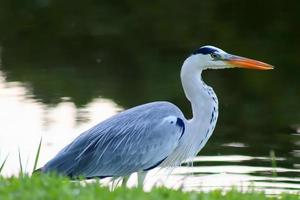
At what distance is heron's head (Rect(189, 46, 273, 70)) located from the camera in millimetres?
8219

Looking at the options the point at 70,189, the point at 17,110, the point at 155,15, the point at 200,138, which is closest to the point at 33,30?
the point at 155,15

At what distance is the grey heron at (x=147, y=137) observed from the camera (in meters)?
7.69

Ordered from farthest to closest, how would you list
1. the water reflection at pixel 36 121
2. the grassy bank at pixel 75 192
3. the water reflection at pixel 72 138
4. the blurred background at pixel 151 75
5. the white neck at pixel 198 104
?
the water reflection at pixel 36 121 → the blurred background at pixel 151 75 → the water reflection at pixel 72 138 → the white neck at pixel 198 104 → the grassy bank at pixel 75 192

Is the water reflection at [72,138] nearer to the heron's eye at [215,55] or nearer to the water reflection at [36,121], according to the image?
the water reflection at [36,121]

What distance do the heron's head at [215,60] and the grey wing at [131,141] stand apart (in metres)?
0.46

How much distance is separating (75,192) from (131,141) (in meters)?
2.24

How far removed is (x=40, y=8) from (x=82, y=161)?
10.3 metres

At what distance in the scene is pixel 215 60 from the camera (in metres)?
8.29

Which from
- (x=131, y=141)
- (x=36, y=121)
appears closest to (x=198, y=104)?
(x=131, y=141)

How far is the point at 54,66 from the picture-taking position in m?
14.5

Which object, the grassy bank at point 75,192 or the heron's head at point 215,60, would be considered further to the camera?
the heron's head at point 215,60

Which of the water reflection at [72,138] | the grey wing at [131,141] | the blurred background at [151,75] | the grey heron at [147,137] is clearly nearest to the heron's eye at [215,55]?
the grey heron at [147,137]

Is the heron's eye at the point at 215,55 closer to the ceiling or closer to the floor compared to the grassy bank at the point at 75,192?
closer to the ceiling

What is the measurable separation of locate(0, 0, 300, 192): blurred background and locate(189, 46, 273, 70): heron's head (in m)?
1.20
